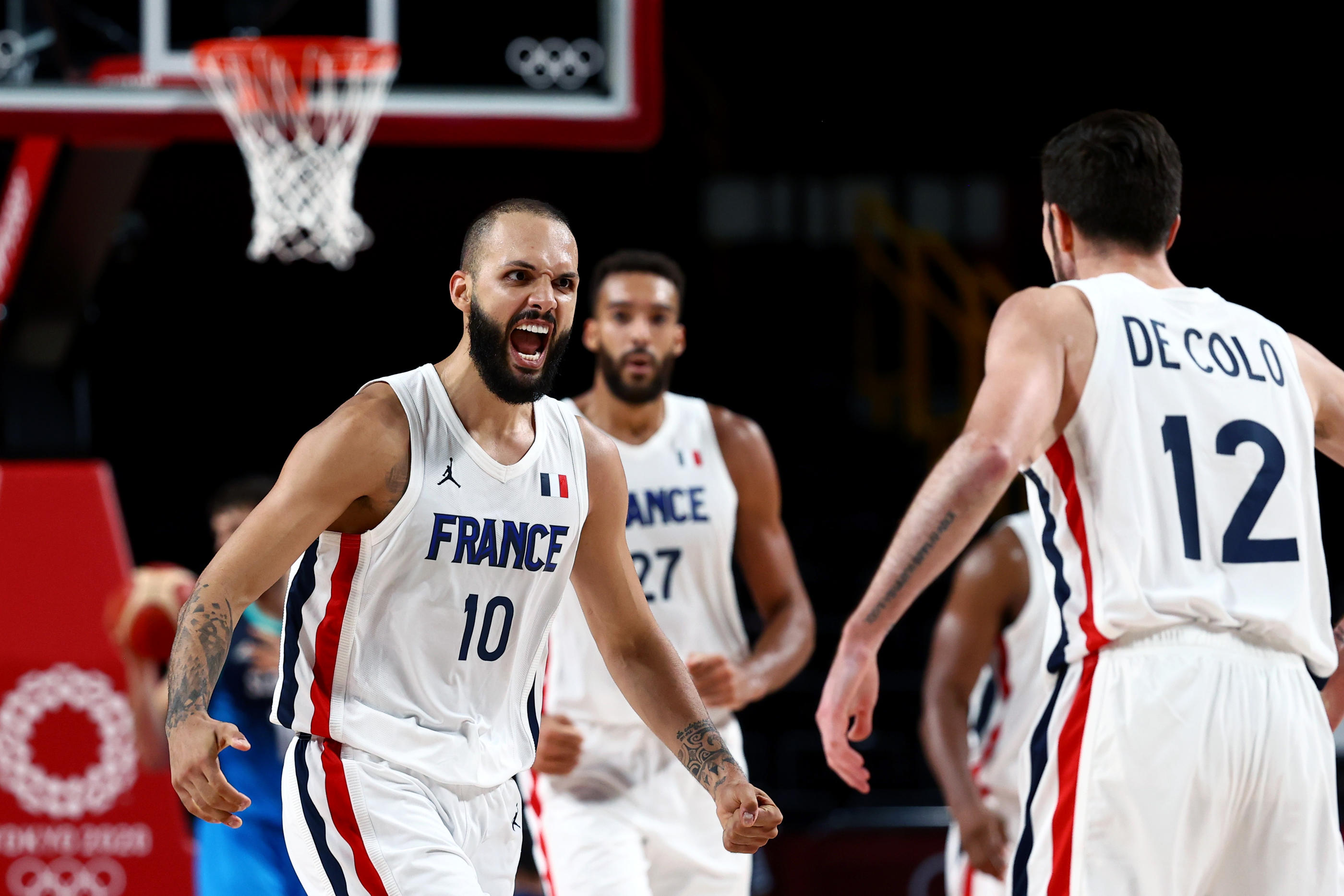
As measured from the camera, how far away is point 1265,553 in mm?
3213

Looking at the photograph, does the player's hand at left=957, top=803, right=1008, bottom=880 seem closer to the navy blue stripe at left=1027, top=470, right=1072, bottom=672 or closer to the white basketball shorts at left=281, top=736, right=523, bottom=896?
the navy blue stripe at left=1027, top=470, right=1072, bottom=672

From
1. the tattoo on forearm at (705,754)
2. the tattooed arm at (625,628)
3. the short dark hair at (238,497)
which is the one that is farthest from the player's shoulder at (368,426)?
the short dark hair at (238,497)

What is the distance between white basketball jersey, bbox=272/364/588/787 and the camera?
127 inches

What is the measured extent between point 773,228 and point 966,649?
34.5 feet

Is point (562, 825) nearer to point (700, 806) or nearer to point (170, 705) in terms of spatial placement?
point (700, 806)

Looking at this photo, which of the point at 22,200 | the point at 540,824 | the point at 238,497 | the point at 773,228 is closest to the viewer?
the point at 540,824

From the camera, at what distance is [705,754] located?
339 centimetres

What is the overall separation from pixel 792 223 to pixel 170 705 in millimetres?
12532

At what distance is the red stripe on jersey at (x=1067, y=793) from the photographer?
3.09 metres

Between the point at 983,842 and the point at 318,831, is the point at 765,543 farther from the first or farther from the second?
the point at 318,831

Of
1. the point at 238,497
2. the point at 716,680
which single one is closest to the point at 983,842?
the point at 716,680

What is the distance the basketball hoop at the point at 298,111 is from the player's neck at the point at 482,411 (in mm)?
3423

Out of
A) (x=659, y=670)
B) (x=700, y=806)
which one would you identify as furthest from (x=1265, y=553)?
(x=700, y=806)

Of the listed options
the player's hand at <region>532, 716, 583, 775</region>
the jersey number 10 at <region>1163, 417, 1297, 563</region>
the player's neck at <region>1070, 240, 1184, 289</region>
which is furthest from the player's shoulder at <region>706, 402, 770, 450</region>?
the jersey number 10 at <region>1163, 417, 1297, 563</region>
